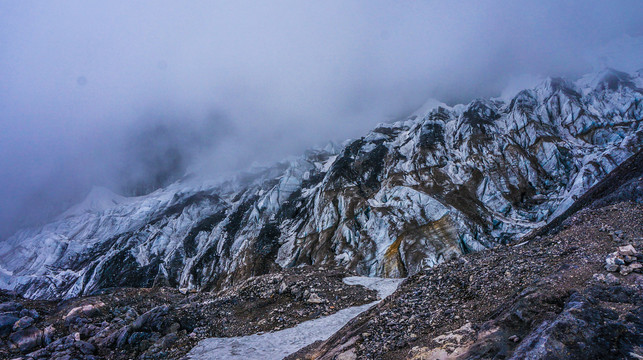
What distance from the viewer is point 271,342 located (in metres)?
20.3

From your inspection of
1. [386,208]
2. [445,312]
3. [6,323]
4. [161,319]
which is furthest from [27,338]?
[386,208]

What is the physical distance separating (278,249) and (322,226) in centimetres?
1809

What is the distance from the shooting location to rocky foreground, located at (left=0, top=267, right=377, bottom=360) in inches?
846

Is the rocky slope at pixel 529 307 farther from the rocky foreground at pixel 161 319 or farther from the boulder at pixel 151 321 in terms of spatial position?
the boulder at pixel 151 321

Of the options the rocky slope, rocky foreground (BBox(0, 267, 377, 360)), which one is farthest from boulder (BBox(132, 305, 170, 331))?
the rocky slope

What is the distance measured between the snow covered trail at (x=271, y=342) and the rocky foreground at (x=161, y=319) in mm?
968

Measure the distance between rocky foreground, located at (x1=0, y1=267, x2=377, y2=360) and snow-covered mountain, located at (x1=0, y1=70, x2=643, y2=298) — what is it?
43.1m

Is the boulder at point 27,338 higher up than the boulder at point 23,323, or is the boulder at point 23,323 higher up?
the boulder at point 23,323

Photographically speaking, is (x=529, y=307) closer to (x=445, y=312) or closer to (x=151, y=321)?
(x=445, y=312)

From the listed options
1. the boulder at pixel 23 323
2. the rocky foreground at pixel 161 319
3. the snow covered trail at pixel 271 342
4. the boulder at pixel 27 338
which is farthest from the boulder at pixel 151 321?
the boulder at pixel 23 323

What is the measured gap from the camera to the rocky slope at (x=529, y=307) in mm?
6762

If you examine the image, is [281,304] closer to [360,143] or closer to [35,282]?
[360,143]

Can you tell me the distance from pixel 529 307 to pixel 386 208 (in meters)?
76.8

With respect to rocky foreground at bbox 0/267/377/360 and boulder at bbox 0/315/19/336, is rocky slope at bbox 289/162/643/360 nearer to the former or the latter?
rocky foreground at bbox 0/267/377/360
